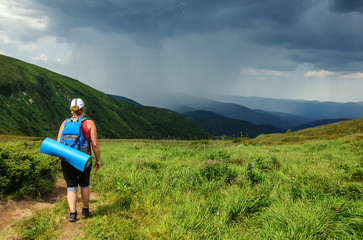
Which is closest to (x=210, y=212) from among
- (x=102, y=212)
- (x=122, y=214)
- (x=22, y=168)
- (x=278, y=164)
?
(x=122, y=214)

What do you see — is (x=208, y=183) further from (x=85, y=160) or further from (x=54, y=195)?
(x=54, y=195)

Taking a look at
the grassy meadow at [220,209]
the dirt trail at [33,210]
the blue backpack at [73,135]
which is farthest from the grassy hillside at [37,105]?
the blue backpack at [73,135]

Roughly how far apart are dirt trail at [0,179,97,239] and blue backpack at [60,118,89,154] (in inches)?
67.6

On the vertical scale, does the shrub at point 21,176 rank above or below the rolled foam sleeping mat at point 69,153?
below

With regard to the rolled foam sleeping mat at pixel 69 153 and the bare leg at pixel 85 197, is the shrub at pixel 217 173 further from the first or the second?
the rolled foam sleeping mat at pixel 69 153

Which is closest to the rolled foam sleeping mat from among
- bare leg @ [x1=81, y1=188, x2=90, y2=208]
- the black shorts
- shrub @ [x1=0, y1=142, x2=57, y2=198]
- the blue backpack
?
the blue backpack

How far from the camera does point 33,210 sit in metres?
5.43

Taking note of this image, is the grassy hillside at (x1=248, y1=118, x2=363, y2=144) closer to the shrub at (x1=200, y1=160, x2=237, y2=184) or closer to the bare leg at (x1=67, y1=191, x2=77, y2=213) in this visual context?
the shrub at (x1=200, y1=160, x2=237, y2=184)

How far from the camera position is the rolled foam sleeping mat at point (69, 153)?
15.0ft

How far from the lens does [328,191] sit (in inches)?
194

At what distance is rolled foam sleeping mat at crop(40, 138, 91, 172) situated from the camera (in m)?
4.56

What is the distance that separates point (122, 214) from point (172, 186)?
6.00 feet

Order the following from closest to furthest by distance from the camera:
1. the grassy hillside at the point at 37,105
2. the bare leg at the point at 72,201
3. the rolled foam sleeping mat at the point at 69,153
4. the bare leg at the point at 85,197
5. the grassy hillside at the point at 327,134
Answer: the rolled foam sleeping mat at the point at 69,153
the bare leg at the point at 72,201
the bare leg at the point at 85,197
the grassy hillside at the point at 327,134
the grassy hillside at the point at 37,105

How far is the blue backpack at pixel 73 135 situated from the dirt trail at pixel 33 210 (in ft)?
5.63
